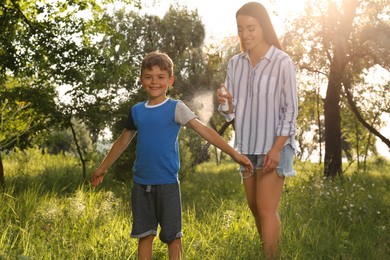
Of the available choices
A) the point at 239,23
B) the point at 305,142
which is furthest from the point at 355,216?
the point at 305,142

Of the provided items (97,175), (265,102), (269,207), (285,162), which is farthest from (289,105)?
(97,175)

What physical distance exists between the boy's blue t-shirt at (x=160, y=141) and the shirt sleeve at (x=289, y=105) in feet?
2.38

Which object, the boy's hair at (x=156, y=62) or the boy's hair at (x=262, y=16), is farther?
the boy's hair at (x=262, y=16)

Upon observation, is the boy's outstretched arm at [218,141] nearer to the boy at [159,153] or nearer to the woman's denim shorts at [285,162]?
the boy at [159,153]

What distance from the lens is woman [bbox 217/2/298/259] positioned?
4.24 m

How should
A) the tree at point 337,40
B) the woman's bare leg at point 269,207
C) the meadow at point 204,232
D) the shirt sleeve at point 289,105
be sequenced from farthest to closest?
the tree at point 337,40 → the meadow at point 204,232 → the woman's bare leg at point 269,207 → the shirt sleeve at point 289,105

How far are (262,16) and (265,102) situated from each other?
67 centimetres

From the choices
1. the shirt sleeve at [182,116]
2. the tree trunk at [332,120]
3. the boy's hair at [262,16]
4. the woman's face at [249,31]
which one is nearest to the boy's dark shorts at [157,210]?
the shirt sleeve at [182,116]

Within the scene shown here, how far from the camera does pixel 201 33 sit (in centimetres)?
3319

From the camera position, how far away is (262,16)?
4.25 m

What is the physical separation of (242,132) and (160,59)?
36.8 inches

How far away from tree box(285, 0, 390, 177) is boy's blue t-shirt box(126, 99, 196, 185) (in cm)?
1313

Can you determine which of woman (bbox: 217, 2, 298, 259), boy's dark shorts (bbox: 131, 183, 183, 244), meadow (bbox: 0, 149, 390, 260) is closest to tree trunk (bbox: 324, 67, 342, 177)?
meadow (bbox: 0, 149, 390, 260)

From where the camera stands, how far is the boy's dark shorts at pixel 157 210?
4.07m
